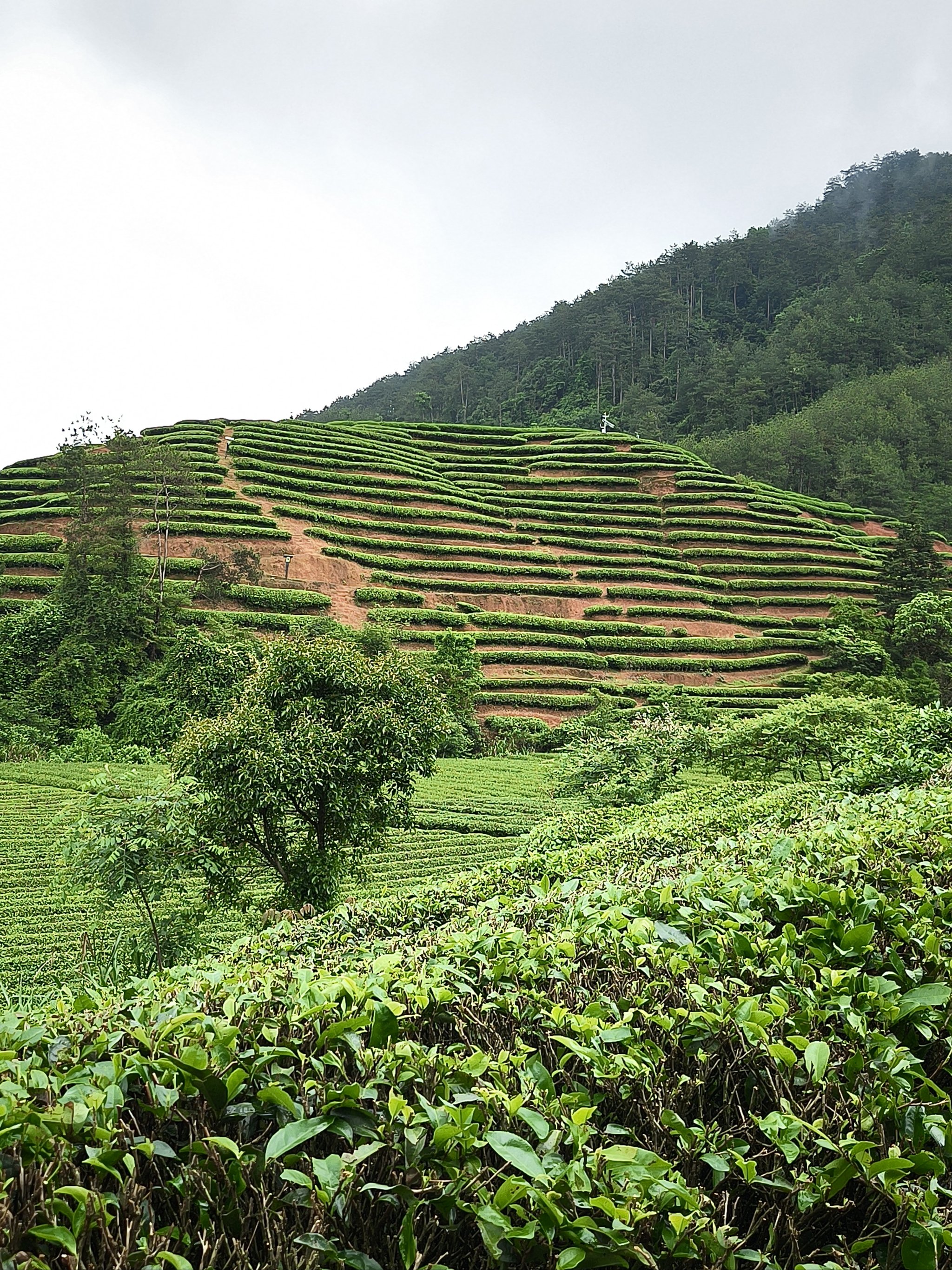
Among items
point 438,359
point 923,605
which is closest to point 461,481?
point 923,605

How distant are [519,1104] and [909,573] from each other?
44.2 m

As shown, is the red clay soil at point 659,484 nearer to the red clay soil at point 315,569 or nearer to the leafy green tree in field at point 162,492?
the red clay soil at point 315,569

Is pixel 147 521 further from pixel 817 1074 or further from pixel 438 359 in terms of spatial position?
pixel 438 359

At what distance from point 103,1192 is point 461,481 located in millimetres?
50946

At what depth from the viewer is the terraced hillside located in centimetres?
3597

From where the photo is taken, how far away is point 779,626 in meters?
41.3

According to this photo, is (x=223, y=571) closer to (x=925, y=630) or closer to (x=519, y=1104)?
(x=925, y=630)

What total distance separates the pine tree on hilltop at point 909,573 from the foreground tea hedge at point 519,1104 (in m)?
41.4

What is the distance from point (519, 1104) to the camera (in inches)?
73.2

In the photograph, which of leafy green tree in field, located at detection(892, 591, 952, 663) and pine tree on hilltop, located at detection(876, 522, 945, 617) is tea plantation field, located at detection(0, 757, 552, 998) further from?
pine tree on hilltop, located at detection(876, 522, 945, 617)

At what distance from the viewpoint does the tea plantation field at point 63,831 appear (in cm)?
1074

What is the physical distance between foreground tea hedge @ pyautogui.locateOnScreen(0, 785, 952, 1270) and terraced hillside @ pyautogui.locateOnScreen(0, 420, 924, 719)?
3045 centimetres

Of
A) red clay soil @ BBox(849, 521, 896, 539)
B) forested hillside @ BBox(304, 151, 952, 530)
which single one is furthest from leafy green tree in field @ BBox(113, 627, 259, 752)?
Answer: forested hillside @ BBox(304, 151, 952, 530)

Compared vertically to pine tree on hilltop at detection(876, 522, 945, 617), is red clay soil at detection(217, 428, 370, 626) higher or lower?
higher
